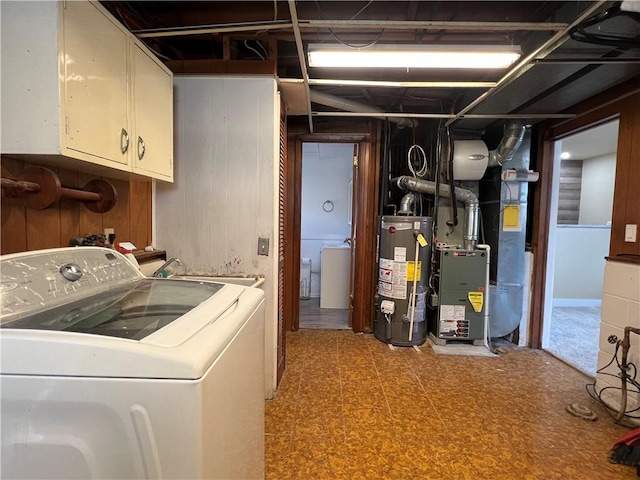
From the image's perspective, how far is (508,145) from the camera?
112 inches

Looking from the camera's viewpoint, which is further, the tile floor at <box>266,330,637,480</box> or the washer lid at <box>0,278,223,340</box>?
the tile floor at <box>266,330,637,480</box>

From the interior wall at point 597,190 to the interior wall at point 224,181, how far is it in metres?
5.54

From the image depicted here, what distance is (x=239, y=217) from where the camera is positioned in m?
2.05

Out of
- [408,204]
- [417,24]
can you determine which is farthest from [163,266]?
[408,204]

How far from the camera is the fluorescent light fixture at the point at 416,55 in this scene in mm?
1606

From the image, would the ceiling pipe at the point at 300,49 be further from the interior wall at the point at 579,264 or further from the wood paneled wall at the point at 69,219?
the interior wall at the point at 579,264

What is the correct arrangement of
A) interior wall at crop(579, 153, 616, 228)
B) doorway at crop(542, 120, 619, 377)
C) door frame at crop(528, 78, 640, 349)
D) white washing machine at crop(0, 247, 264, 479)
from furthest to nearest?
interior wall at crop(579, 153, 616, 228) → doorway at crop(542, 120, 619, 377) → door frame at crop(528, 78, 640, 349) → white washing machine at crop(0, 247, 264, 479)

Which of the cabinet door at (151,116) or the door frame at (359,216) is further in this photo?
the door frame at (359,216)

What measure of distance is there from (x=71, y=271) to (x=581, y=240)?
5969 millimetres

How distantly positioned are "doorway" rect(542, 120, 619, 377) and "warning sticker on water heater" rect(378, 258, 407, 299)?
57.0 inches

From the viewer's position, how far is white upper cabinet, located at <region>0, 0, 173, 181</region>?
100 cm

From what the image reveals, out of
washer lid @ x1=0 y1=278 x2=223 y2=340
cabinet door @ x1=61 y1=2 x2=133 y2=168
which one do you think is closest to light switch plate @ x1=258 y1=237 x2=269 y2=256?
washer lid @ x1=0 y1=278 x2=223 y2=340

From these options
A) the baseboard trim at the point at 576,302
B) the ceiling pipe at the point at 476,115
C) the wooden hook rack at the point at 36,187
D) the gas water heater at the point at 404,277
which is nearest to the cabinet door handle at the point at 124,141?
the wooden hook rack at the point at 36,187

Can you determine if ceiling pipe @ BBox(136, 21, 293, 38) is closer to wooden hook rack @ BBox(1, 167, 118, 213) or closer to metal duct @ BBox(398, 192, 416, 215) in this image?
wooden hook rack @ BBox(1, 167, 118, 213)
